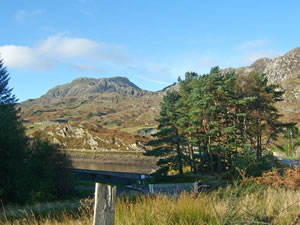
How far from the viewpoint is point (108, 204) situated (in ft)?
10.9

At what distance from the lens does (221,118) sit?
31750 mm

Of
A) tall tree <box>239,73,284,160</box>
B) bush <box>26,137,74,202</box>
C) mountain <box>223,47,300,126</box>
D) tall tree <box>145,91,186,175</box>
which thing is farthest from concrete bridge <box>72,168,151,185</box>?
mountain <box>223,47,300,126</box>

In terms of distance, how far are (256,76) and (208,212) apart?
2821 centimetres

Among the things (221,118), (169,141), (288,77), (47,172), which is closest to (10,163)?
(47,172)

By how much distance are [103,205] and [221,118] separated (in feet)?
97.5

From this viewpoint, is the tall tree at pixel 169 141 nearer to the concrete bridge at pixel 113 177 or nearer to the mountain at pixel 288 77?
the concrete bridge at pixel 113 177

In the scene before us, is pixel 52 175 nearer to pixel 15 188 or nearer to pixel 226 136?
pixel 15 188

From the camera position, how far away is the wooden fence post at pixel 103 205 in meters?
3.22

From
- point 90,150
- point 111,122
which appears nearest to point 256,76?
point 90,150

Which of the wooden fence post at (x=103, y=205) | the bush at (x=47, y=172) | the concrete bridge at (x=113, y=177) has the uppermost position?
the wooden fence post at (x=103, y=205)

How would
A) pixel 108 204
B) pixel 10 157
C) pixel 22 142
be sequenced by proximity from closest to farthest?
1. pixel 108 204
2. pixel 10 157
3. pixel 22 142

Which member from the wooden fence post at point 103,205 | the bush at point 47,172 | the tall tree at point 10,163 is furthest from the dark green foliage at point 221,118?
the wooden fence post at point 103,205

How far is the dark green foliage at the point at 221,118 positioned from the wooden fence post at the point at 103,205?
25.5 metres

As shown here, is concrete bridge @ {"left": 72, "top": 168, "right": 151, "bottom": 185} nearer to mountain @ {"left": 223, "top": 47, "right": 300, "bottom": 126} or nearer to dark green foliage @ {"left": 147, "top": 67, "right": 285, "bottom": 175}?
dark green foliage @ {"left": 147, "top": 67, "right": 285, "bottom": 175}
